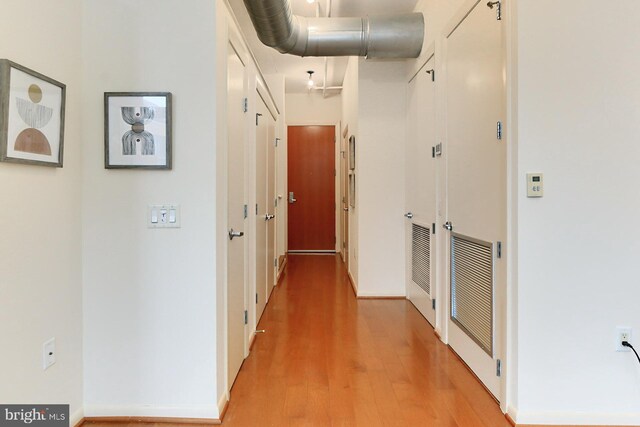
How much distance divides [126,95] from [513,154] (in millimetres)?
1927

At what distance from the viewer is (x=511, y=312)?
1831mm

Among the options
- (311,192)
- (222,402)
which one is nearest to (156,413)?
(222,402)

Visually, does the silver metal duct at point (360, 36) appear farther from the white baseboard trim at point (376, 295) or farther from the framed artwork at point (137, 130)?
the white baseboard trim at point (376, 295)

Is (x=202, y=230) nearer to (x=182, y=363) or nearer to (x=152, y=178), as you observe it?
(x=152, y=178)

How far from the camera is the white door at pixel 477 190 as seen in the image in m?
1.96

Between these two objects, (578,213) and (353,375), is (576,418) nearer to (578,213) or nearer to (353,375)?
(578,213)

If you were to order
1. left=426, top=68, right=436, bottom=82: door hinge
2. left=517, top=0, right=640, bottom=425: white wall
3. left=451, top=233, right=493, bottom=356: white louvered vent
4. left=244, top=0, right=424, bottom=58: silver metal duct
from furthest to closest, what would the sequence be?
1. left=244, top=0, right=424, bottom=58: silver metal duct
2. left=426, top=68, right=436, bottom=82: door hinge
3. left=451, top=233, right=493, bottom=356: white louvered vent
4. left=517, top=0, right=640, bottom=425: white wall

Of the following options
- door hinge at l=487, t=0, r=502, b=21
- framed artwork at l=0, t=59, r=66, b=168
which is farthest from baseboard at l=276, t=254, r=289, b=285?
door hinge at l=487, t=0, r=502, b=21

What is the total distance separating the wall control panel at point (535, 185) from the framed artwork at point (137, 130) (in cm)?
177

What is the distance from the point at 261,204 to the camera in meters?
3.32

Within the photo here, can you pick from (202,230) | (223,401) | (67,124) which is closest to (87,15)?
(67,124)

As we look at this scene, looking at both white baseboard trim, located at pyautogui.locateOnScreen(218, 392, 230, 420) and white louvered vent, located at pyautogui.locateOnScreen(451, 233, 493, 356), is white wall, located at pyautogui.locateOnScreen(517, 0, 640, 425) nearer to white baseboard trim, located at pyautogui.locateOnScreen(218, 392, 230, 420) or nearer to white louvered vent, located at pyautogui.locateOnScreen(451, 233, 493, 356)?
white louvered vent, located at pyautogui.locateOnScreen(451, 233, 493, 356)

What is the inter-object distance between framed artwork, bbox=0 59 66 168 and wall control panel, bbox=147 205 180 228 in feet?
1.45

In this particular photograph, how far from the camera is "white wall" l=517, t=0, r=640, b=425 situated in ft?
5.68
